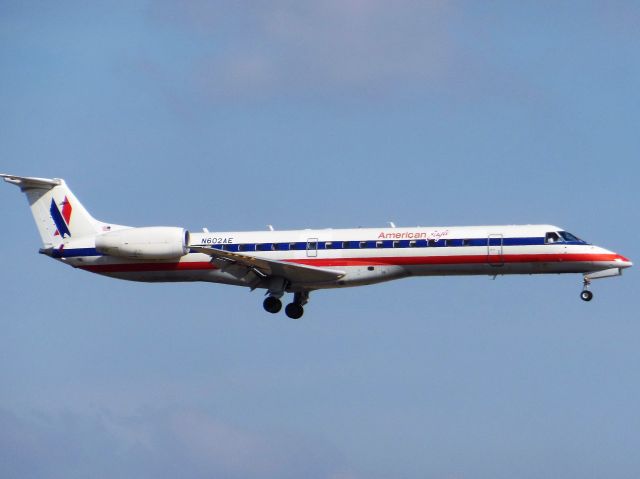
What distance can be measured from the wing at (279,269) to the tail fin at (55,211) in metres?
7.03

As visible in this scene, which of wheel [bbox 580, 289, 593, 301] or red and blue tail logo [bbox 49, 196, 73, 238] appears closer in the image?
wheel [bbox 580, 289, 593, 301]

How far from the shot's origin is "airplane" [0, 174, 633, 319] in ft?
158

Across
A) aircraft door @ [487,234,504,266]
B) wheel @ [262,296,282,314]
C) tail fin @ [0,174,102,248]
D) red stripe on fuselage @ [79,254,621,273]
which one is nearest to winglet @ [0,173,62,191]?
tail fin @ [0,174,102,248]

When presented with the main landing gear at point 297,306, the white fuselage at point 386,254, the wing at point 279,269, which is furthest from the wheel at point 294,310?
the wing at point 279,269

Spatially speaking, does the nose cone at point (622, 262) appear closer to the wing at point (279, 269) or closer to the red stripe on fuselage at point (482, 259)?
the red stripe on fuselage at point (482, 259)

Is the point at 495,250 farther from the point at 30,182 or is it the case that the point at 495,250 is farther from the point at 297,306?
the point at 30,182

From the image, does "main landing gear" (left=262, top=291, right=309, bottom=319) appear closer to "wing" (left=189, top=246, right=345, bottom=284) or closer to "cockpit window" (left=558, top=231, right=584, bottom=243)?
"wing" (left=189, top=246, right=345, bottom=284)

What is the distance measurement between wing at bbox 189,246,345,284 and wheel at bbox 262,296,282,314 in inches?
42.2

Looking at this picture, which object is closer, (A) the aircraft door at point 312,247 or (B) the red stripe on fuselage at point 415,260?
(B) the red stripe on fuselage at point 415,260

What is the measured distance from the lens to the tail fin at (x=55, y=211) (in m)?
53.6

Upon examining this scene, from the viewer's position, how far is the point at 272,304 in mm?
50719

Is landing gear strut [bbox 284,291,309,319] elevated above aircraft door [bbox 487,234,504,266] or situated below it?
below

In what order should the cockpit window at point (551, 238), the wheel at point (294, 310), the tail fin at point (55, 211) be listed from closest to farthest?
the cockpit window at point (551, 238) < the wheel at point (294, 310) < the tail fin at point (55, 211)

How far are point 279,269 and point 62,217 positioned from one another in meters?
10.7
